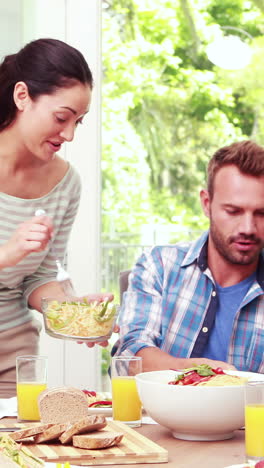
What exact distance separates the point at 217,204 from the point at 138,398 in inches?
29.4

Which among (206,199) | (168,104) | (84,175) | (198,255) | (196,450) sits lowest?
(196,450)

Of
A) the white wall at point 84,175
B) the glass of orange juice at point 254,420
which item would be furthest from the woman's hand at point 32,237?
the white wall at point 84,175

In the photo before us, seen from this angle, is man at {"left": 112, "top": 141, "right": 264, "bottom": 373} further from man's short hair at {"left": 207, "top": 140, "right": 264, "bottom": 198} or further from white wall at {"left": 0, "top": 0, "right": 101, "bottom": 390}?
white wall at {"left": 0, "top": 0, "right": 101, "bottom": 390}

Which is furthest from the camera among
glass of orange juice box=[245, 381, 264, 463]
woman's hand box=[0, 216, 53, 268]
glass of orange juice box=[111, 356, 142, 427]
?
woman's hand box=[0, 216, 53, 268]

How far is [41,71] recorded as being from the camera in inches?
84.4

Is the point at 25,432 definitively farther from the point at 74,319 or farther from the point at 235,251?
the point at 235,251

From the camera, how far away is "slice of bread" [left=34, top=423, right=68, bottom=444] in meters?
1.41

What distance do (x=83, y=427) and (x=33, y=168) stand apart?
1.00m

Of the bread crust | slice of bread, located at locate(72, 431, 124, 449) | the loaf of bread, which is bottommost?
slice of bread, located at locate(72, 431, 124, 449)

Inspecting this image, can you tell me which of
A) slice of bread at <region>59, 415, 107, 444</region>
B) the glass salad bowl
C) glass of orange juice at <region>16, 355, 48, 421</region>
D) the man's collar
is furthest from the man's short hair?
slice of bread at <region>59, 415, 107, 444</region>

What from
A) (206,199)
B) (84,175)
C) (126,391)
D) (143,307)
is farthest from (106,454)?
(84,175)

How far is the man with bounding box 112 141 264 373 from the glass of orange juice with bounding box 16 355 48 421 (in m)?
0.43

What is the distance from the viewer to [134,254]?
24.1 feet

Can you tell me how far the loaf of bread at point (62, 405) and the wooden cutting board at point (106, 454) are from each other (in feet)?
0.44
